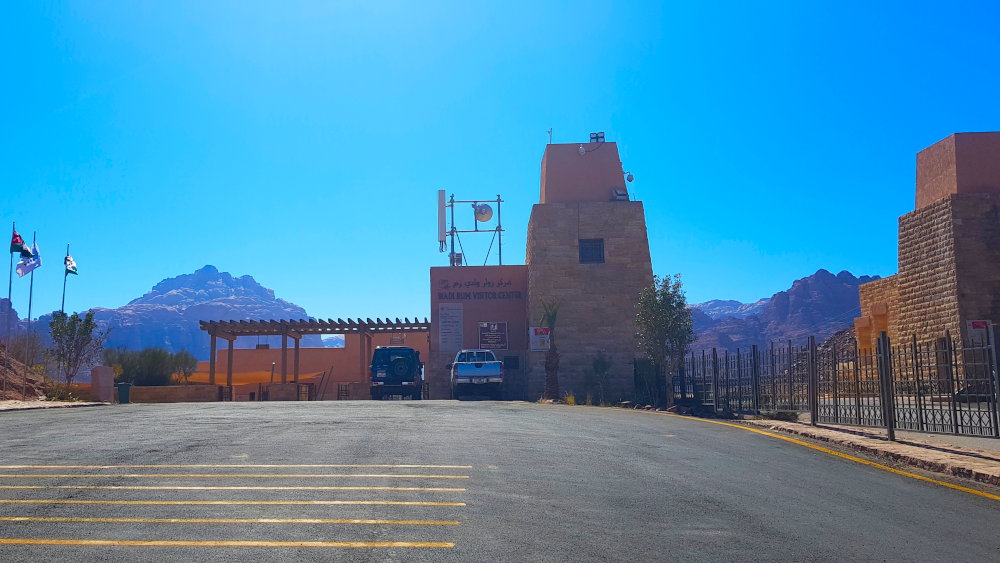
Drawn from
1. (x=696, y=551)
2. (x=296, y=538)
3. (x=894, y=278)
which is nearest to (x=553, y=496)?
(x=696, y=551)

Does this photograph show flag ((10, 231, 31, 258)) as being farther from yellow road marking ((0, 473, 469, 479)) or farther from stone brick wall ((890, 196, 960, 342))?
stone brick wall ((890, 196, 960, 342))

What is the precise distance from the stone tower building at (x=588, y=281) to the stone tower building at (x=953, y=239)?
9.65 m

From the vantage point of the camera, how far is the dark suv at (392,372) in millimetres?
29219

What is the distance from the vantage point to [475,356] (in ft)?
93.3

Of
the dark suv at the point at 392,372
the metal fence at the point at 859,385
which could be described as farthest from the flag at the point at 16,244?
the metal fence at the point at 859,385

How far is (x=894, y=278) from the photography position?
2827 centimetres

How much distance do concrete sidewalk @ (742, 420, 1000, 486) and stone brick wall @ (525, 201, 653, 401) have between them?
16.1 m

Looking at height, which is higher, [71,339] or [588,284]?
[588,284]

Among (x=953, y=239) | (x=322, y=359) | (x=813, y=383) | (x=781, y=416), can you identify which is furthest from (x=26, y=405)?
(x=322, y=359)

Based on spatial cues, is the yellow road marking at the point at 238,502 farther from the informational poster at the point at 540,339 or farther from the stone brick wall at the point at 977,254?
the informational poster at the point at 540,339

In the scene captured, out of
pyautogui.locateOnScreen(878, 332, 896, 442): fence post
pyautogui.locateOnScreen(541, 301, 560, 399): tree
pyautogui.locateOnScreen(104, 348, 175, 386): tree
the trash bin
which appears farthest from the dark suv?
pyautogui.locateOnScreen(878, 332, 896, 442): fence post

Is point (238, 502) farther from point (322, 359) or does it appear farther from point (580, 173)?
point (322, 359)

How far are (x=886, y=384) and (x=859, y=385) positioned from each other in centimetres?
190

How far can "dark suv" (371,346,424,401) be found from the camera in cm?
2922
